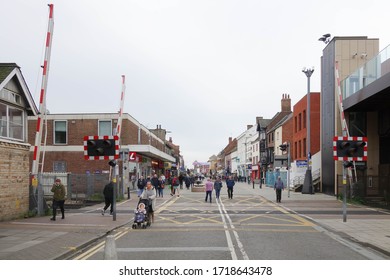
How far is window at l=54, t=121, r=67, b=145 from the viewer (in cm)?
3847

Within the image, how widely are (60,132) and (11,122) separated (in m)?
21.9

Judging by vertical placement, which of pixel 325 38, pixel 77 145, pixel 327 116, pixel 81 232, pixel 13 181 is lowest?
pixel 81 232

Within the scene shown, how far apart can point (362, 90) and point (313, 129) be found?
60.3ft

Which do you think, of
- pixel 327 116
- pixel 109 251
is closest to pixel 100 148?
pixel 109 251

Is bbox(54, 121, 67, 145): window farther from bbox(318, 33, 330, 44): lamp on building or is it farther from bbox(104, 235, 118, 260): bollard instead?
bbox(104, 235, 118, 260): bollard

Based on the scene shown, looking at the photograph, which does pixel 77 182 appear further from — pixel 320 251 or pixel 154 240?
pixel 320 251

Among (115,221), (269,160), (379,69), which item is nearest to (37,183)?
(115,221)

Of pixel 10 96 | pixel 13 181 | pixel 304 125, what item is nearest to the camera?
pixel 13 181

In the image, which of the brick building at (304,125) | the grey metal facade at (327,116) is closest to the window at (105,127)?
the grey metal facade at (327,116)

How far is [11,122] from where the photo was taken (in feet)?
56.1

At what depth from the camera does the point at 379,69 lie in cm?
2175

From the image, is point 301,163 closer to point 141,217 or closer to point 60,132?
point 60,132

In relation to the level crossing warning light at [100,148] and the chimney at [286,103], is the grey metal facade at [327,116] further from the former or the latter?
the chimney at [286,103]

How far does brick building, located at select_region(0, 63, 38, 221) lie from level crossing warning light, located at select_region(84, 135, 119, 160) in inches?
117
